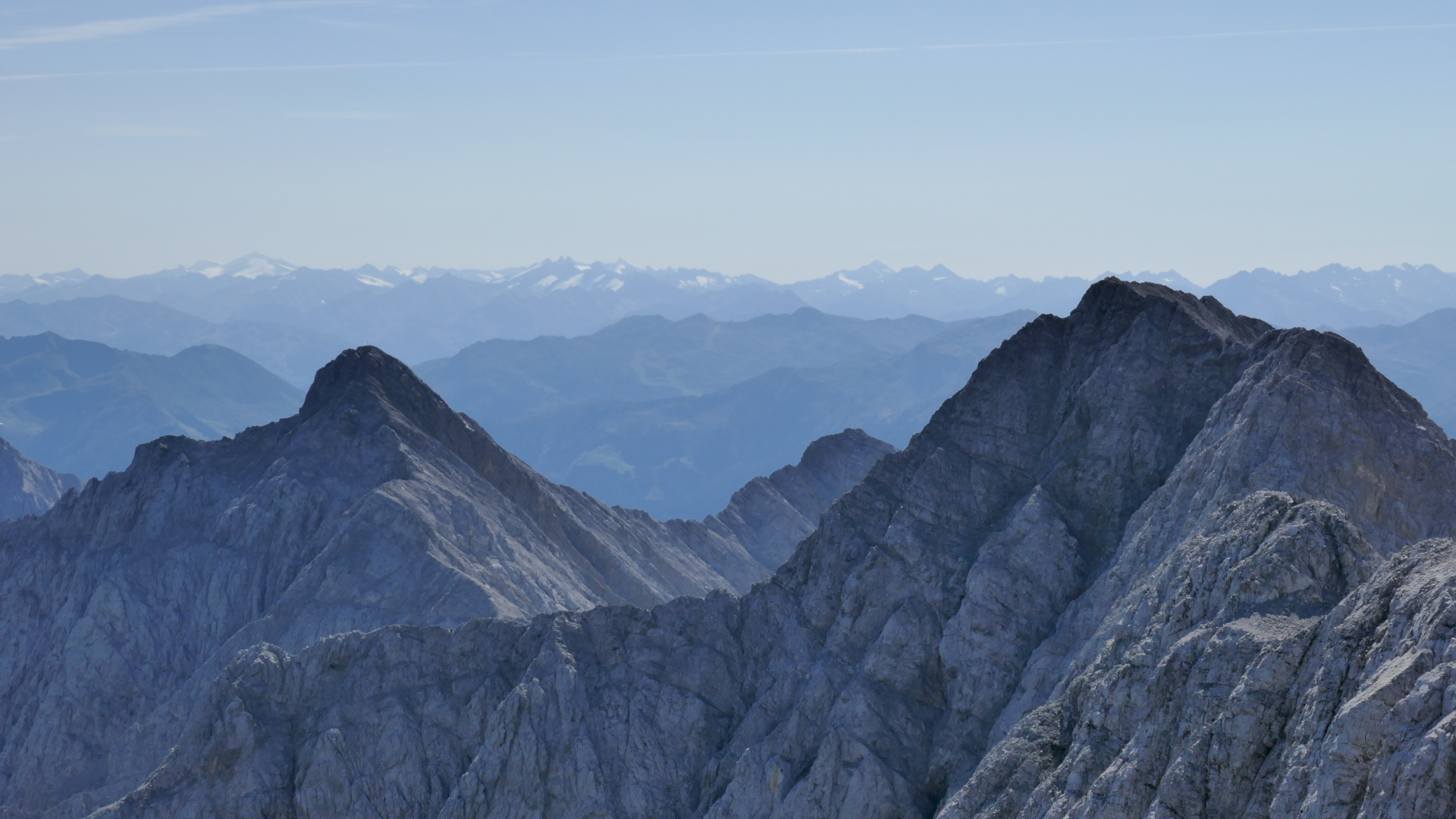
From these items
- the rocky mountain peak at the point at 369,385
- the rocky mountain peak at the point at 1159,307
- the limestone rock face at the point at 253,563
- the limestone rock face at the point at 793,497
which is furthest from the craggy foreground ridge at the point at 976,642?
the limestone rock face at the point at 793,497

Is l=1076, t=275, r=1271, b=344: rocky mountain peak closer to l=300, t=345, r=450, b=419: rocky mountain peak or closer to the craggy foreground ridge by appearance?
the craggy foreground ridge

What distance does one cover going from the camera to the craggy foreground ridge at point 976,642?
132 feet

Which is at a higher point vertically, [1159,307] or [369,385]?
[1159,307]

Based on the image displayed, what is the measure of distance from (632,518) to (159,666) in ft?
169

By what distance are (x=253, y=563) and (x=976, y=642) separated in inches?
2340

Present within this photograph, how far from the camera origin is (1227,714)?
35094 millimetres

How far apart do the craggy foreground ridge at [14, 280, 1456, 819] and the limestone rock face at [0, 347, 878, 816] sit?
20570 millimetres

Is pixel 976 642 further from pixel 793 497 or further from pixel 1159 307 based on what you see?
pixel 793 497

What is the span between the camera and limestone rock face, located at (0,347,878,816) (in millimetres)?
88438

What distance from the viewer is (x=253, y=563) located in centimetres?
9706

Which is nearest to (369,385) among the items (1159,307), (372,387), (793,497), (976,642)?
(372,387)

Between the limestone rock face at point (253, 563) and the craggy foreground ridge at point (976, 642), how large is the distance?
20570mm

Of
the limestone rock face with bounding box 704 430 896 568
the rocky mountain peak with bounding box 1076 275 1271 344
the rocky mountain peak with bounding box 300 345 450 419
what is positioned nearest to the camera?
the rocky mountain peak with bounding box 1076 275 1271 344

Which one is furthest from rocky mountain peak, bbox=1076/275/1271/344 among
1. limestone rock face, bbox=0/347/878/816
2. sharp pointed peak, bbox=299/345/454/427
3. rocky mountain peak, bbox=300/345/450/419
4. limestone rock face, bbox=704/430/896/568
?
limestone rock face, bbox=704/430/896/568
